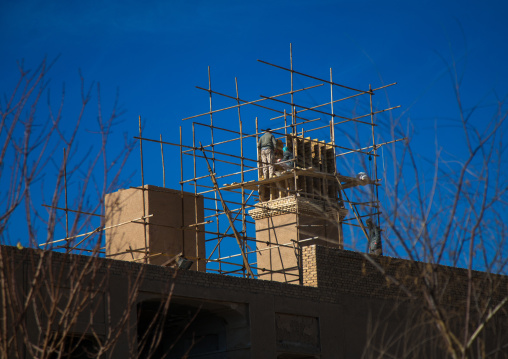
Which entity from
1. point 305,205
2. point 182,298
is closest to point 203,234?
point 305,205

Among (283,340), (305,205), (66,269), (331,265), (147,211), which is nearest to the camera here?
(66,269)

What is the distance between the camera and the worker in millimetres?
25734

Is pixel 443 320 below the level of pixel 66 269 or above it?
below

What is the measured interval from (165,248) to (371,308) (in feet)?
20.3

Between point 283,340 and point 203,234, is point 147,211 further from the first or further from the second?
point 283,340

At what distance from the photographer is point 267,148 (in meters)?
25.9

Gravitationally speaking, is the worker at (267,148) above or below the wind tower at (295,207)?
above

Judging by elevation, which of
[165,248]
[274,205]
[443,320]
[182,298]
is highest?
[274,205]

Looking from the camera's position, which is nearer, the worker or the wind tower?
the wind tower

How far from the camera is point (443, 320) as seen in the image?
9703mm

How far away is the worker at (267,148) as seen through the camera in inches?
1013

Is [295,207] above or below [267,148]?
below

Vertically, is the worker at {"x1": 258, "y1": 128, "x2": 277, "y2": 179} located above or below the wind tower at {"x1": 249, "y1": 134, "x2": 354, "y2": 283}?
above

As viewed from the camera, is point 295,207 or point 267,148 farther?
point 267,148
